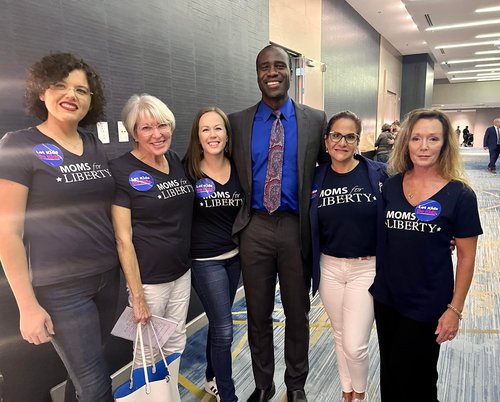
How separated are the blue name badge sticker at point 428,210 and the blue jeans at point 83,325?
1.36 m

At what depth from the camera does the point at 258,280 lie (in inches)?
80.5

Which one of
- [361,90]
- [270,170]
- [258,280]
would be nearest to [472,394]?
[258,280]

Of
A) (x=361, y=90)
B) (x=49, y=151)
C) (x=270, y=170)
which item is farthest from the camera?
(x=361, y=90)

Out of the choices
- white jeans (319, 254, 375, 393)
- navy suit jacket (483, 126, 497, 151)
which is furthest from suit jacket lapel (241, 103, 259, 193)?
navy suit jacket (483, 126, 497, 151)

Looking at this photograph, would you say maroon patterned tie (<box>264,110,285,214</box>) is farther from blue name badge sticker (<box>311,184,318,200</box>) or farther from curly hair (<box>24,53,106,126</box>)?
curly hair (<box>24,53,106,126</box>)

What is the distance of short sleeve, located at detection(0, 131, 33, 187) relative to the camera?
129cm

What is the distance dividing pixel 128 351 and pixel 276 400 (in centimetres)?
104

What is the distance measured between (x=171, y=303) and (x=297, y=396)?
37.4 inches

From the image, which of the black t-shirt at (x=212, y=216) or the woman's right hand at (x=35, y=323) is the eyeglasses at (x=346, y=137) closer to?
the black t-shirt at (x=212, y=216)

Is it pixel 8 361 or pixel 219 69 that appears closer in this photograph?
pixel 8 361

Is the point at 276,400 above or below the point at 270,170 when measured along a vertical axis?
below

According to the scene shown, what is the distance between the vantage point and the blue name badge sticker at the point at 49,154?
54.0 inches

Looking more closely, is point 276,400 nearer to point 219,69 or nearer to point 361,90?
point 219,69

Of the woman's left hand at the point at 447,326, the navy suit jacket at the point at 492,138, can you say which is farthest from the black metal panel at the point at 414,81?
the woman's left hand at the point at 447,326
